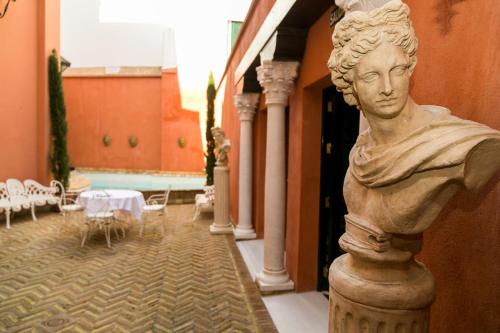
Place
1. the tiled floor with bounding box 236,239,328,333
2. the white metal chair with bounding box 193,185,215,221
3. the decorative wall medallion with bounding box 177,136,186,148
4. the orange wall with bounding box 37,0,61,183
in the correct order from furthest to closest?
the decorative wall medallion with bounding box 177,136,186,148
the orange wall with bounding box 37,0,61,183
the white metal chair with bounding box 193,185,215,221
the tiled floor with bounding box 236,239,328,333

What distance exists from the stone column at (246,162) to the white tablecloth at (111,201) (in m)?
2.02

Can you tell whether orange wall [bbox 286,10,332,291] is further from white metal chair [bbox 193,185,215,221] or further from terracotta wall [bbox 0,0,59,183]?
terracotta wall [bbox 0,0,59,183]

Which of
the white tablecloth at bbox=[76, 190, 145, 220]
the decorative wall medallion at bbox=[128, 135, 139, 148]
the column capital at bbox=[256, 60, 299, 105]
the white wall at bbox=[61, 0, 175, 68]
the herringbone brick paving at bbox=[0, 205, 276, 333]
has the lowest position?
the herringbone brick paving at bbox=[0, 205, 276, 333]

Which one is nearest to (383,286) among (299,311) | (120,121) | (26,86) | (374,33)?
(374,33)

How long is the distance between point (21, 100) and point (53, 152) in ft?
5.40

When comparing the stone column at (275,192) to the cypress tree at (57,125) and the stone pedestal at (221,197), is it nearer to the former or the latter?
the stone pedestal at (221,197)

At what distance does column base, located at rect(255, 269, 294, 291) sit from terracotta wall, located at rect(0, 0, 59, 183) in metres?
7.40

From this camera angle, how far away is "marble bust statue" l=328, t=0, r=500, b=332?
4.27 ft

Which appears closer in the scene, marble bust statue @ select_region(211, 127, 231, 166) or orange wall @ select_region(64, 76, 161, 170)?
marble bust statue @ select_region(211, 127, 231, 166)

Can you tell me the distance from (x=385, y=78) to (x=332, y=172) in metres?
2.99

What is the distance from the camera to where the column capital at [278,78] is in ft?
14.0

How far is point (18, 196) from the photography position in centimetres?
845

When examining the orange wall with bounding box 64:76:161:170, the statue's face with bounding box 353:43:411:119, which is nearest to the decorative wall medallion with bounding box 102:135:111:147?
the orange wall with bounding box 64:76:161:170

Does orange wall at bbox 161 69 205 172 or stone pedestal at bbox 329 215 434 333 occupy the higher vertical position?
orange wall at bbox 161 69 205 172
